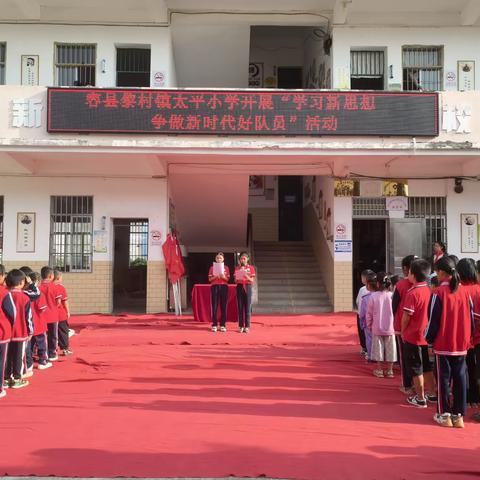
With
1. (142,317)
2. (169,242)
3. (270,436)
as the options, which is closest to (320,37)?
(169,242)

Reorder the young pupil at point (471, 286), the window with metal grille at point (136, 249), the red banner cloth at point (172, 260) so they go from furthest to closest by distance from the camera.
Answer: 1. the window with metal grille at point (136, 249)
2. the red banner cloth at point (172, 260)
3. the young pupil at point (471, 286)

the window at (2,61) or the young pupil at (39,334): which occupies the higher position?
the window at (2,61)

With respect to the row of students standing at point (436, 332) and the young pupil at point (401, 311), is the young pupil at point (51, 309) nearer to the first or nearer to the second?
the row of students standing at point (436, 332)

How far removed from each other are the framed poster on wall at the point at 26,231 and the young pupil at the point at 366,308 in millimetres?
8017

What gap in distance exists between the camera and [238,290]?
9.49m

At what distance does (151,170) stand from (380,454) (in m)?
9.04

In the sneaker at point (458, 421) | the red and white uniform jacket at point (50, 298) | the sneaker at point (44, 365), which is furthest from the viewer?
the red and white uniform jacket at point (50, 298)

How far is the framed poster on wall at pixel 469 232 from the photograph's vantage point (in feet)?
39.5

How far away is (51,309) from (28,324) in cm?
124

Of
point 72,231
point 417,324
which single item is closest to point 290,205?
point 72,231

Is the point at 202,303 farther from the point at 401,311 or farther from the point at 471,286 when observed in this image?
the point at 471,286

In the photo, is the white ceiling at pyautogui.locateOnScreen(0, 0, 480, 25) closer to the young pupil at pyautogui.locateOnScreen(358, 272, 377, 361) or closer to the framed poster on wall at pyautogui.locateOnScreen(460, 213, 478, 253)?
the framed poster on wall at pyautogui.locateOnScreen(460, 213, 478, 253)

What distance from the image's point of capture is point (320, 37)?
43.4 ft

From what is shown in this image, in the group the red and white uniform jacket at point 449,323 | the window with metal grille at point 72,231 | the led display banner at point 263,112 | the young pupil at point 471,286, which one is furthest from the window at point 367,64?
the red and white uniform jacket at point 449,323
